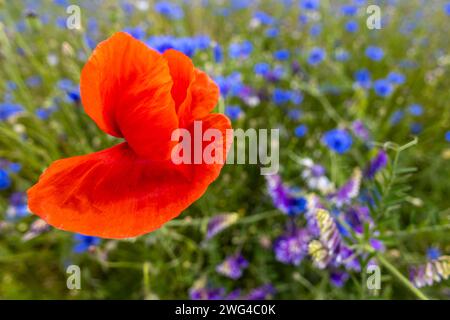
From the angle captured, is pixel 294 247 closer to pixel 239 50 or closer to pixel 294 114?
pixel 294 114

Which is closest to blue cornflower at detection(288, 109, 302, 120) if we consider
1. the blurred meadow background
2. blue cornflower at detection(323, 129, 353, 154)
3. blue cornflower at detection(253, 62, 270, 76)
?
the blurred meadow background

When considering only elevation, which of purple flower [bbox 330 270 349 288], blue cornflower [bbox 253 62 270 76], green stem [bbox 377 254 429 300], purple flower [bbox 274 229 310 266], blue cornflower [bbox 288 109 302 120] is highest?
blue cornflower [bbox 253 62 270 76]

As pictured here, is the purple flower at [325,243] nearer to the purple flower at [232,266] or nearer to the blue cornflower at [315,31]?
the purple flower at [232,266]

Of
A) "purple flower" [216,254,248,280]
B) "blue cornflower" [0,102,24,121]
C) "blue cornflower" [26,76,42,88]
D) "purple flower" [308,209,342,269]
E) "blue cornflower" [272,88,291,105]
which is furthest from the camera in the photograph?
"blue cornflower" [26,76,42,88]

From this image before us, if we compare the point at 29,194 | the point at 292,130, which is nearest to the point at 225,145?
the point at 29,194

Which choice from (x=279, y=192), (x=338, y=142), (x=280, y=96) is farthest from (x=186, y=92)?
(x=280, y=96)

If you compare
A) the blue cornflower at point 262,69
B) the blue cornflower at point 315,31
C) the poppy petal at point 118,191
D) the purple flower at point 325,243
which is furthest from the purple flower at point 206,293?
the blue cornflower at point 315,31

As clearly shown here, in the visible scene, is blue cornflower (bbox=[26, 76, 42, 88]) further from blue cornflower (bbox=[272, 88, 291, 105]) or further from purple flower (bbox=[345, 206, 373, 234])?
purple flower (bbox=[345, 206, 373, 234])
